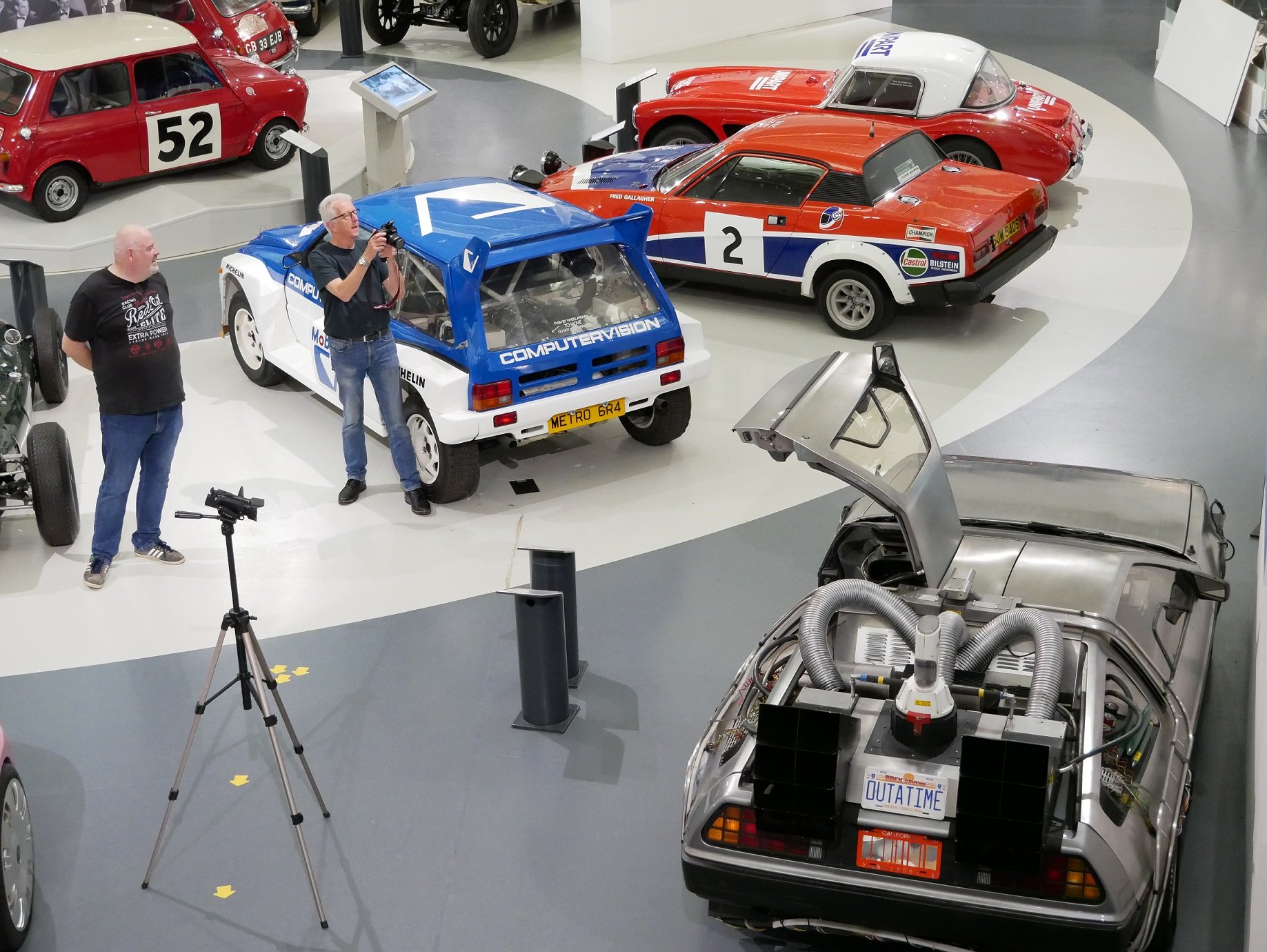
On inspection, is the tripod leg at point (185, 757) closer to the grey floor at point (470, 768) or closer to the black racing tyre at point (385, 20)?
the grey floor at point (470, 768)

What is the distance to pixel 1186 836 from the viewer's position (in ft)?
18.3

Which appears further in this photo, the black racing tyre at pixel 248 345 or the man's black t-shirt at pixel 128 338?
the black racing tyre at pixel 248 345

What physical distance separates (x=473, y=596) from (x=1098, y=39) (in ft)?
50.1

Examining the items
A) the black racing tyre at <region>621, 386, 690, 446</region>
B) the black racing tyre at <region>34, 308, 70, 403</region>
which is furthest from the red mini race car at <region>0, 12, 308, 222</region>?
the black racing tyre at <region>621, 386, 690, 446</region>

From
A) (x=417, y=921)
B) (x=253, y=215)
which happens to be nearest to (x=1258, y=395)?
(x=417, y=921)

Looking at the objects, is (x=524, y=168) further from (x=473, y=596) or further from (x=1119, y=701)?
(x=1119, y=701)

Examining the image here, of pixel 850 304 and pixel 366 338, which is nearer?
pixel 366 338

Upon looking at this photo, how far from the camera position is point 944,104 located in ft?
41.3

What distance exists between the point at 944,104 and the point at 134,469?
26.6 ft

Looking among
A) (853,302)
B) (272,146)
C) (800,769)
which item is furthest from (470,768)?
(272,146)

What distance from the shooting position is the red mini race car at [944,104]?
12500 mm

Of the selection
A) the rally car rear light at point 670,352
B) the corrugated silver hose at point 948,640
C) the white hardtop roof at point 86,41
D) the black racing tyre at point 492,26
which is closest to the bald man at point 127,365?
the rally car rear light at point 670,352

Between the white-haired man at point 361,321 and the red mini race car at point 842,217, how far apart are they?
326 centimetres

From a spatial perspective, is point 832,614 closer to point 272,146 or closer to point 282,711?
point 282,711
